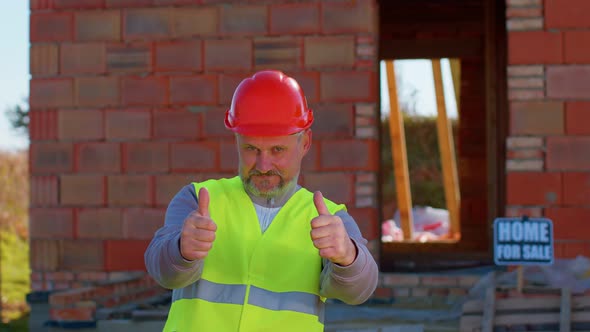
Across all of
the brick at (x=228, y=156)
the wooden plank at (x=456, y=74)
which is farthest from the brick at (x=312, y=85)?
the wooden plank at (x=456, y=74)

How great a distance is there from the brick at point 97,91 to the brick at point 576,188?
3418mm

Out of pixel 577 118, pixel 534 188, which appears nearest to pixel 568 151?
pixel 577 118

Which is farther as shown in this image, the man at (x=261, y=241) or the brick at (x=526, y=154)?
the brick at (x=526, y=154)

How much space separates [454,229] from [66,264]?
310 inches

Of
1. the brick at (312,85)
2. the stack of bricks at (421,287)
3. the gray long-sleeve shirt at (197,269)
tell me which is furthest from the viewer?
the brick at (312,85)

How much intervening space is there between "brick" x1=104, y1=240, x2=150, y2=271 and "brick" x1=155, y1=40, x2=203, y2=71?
53.6 inches

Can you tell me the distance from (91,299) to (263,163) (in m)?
3.73

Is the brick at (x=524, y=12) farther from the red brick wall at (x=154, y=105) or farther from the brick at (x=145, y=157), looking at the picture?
the brick at (x=145, y=157)

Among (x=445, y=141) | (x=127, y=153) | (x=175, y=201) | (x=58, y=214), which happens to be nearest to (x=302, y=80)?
(x=127, y=153)

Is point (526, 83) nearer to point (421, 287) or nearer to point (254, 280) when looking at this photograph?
point (421, 287)

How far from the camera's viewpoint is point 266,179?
2492 millimetres

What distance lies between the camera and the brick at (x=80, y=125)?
6.85 meters

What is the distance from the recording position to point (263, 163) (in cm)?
247

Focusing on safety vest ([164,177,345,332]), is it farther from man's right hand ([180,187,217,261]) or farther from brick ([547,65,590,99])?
brick ([547,65,590,99])
